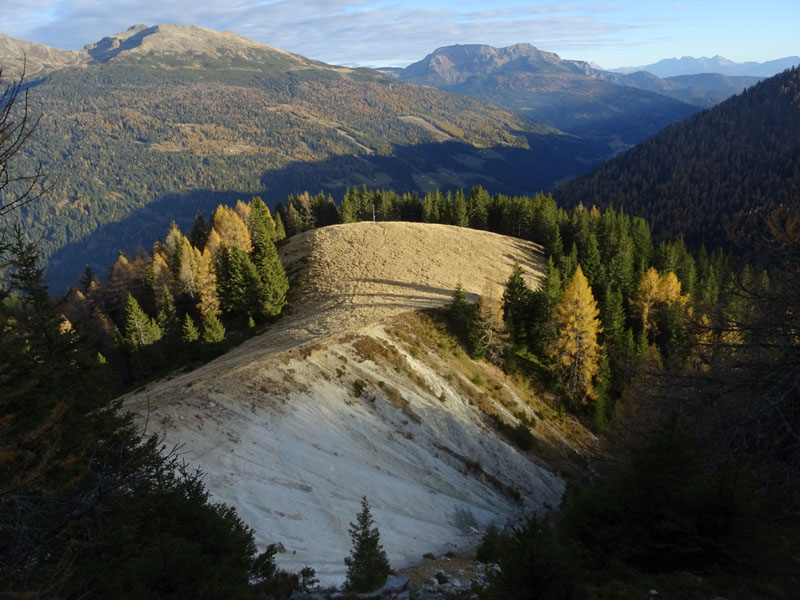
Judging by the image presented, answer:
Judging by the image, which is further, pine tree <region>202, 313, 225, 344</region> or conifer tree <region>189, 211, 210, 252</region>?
conifer tree <region>189, 211, 210, 252</region>

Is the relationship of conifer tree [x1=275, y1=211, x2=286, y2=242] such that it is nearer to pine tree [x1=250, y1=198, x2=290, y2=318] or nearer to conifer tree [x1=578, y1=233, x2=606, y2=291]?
pine tree [x1=250, y1=198, x2=290, y2=318]

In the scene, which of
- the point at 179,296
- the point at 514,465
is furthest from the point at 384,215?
the point at 514,465

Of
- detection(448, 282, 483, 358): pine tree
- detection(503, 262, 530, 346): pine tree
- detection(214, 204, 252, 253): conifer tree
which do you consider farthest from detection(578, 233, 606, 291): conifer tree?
detection(214, 204, 252, 253): conifer tree

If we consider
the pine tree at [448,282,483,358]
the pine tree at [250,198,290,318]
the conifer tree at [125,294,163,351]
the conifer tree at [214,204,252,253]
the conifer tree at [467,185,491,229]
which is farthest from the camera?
the conifer tree at [467,185,491,229]

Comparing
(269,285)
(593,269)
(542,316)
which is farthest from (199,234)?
(593,269)

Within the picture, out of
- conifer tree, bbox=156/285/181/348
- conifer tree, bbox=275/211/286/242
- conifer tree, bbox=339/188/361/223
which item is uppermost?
conifer tree, bbox=339/188/361/223

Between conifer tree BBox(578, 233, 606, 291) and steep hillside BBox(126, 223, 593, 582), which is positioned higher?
conifer tree BBox(578, 233, 606, 291)
